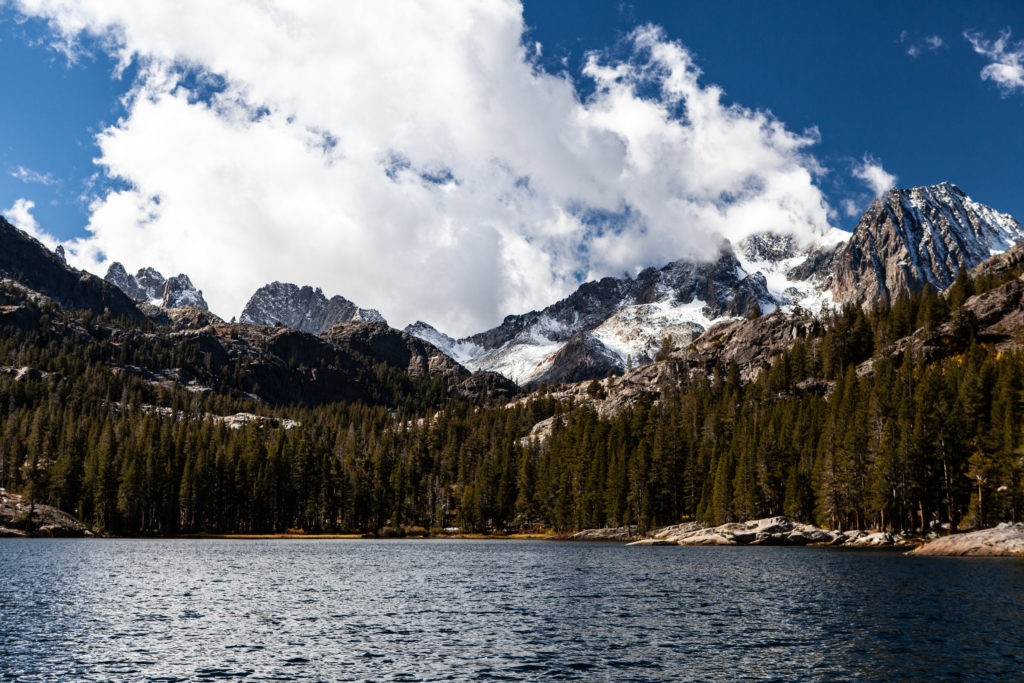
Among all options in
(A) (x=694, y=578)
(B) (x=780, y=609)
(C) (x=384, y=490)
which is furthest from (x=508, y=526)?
(B) (x=780, y=609)

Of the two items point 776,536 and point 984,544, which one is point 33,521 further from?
point 984,544

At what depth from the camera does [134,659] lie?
35.0 metres

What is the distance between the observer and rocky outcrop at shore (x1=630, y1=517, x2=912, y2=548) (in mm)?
114250

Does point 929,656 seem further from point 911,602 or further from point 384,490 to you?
point 384,490

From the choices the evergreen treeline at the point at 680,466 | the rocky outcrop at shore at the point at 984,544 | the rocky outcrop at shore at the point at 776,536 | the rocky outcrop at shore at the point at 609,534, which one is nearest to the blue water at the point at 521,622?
the rocky outcrop at shore at the point at 984,544

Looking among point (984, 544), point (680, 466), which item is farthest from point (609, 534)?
point (984, 544)

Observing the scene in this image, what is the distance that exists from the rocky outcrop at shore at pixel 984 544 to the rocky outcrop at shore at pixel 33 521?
149373mm

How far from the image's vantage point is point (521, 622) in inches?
1796

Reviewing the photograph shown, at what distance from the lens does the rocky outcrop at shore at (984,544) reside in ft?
288

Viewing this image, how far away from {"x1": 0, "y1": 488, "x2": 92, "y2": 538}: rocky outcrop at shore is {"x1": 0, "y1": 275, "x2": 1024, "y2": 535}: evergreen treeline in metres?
4.72

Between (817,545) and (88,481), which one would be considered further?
(88,481)

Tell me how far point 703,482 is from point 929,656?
4740 inches

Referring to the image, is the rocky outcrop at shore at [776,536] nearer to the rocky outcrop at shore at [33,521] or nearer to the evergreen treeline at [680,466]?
the evergreen treeline at [680,466]

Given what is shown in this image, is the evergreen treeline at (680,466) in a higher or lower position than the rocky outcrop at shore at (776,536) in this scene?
higher
